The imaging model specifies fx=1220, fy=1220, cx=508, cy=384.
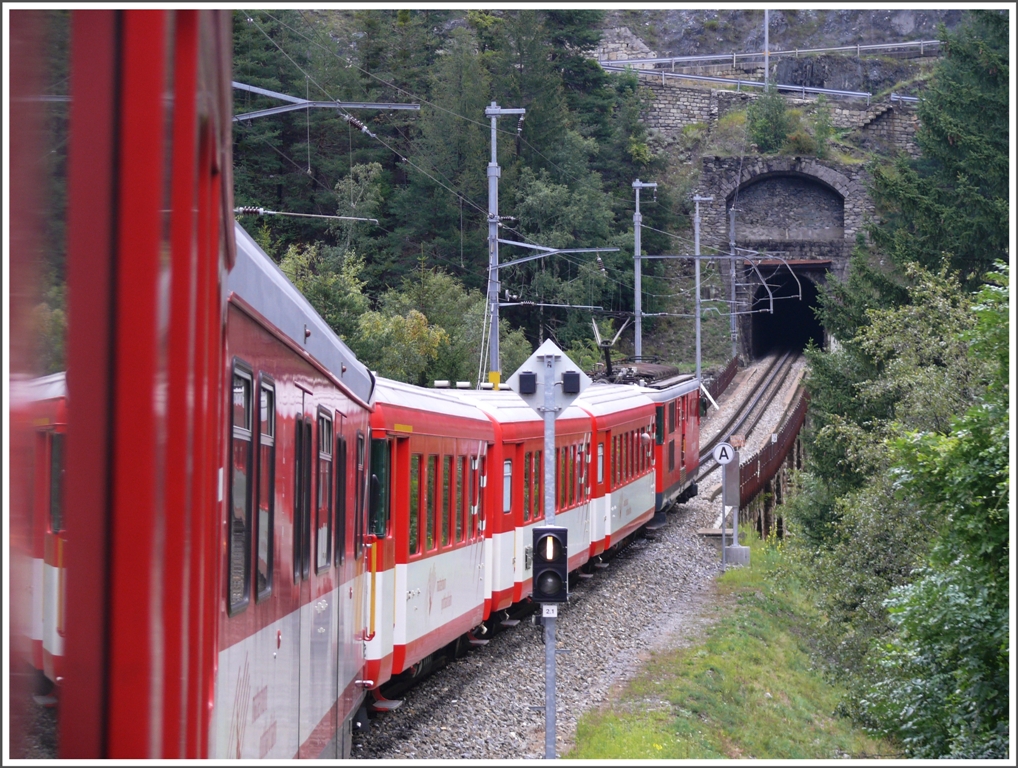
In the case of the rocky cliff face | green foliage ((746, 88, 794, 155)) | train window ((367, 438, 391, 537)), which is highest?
the rocky cliff face

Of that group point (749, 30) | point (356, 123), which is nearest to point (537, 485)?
point (356, 123)

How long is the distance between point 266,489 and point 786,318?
229 feet

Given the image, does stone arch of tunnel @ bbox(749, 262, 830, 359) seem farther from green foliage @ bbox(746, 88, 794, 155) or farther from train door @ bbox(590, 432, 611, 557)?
train door @ bbox(590, 432, 611, 557)

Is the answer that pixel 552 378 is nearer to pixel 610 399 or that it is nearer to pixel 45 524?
pixel 45 524

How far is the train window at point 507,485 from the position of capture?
1338 cm

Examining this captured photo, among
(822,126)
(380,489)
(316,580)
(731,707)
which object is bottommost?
(731,707)

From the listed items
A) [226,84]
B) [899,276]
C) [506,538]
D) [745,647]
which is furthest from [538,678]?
[899,276]

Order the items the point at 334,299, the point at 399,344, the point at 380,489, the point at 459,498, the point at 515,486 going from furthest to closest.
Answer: the point at 399,344
the point at 334,299
the point at 515,486
the point at 459,498
the point at 380,489

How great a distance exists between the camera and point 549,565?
326 inches

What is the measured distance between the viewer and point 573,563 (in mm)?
17078

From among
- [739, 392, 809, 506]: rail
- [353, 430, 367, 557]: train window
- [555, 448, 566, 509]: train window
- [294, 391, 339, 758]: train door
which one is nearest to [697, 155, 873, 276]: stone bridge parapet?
[739, 392, 809, 506]: rail

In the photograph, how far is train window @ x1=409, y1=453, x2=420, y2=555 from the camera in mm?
9734

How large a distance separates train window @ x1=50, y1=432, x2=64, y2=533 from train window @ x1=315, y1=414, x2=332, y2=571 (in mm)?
4064

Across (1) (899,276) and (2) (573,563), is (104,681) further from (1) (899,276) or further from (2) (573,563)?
(1) (899,276)
